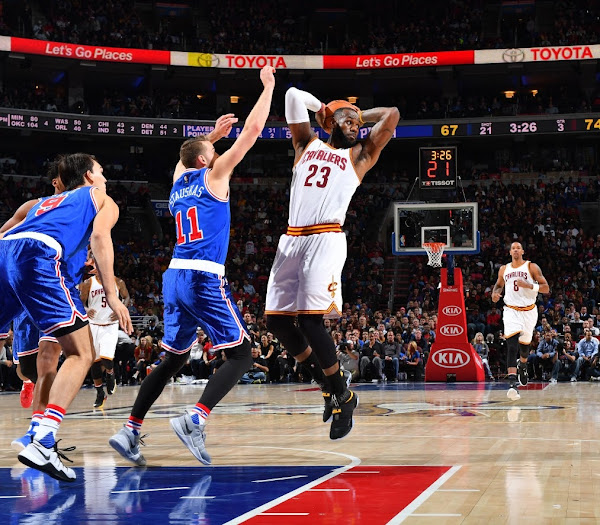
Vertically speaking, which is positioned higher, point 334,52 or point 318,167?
point 334,52

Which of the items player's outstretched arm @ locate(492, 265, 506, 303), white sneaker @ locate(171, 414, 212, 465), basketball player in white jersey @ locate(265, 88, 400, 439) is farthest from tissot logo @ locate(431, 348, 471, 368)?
white sneaker @ locate(171, 414, 212, 465)

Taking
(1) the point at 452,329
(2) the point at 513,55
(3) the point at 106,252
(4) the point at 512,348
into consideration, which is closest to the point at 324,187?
(3) the point at 106,252

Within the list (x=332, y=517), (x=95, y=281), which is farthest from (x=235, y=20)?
(x=332, y=517)

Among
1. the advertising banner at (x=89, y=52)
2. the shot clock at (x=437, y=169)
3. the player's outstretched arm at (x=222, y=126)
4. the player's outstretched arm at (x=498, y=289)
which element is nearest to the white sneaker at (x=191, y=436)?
the player's outstretched arm at (x=222, y=126)

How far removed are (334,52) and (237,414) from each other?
26254 mm

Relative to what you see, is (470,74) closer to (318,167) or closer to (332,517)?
(318,167)

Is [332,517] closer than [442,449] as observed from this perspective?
Yes

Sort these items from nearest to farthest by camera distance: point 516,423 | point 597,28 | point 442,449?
point 442,449, point 516,423, point 597,28

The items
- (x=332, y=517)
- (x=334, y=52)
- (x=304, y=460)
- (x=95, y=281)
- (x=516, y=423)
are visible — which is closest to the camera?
(x=332, y=517)

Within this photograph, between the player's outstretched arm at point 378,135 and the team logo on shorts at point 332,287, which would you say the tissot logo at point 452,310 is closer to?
the player's outstretched arm at point 378,135

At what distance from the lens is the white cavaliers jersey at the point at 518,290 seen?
13.2m

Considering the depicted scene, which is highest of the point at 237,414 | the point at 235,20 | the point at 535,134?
the point at 235,20

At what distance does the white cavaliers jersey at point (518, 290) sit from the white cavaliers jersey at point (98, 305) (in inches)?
234

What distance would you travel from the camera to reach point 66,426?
27.4 ft
